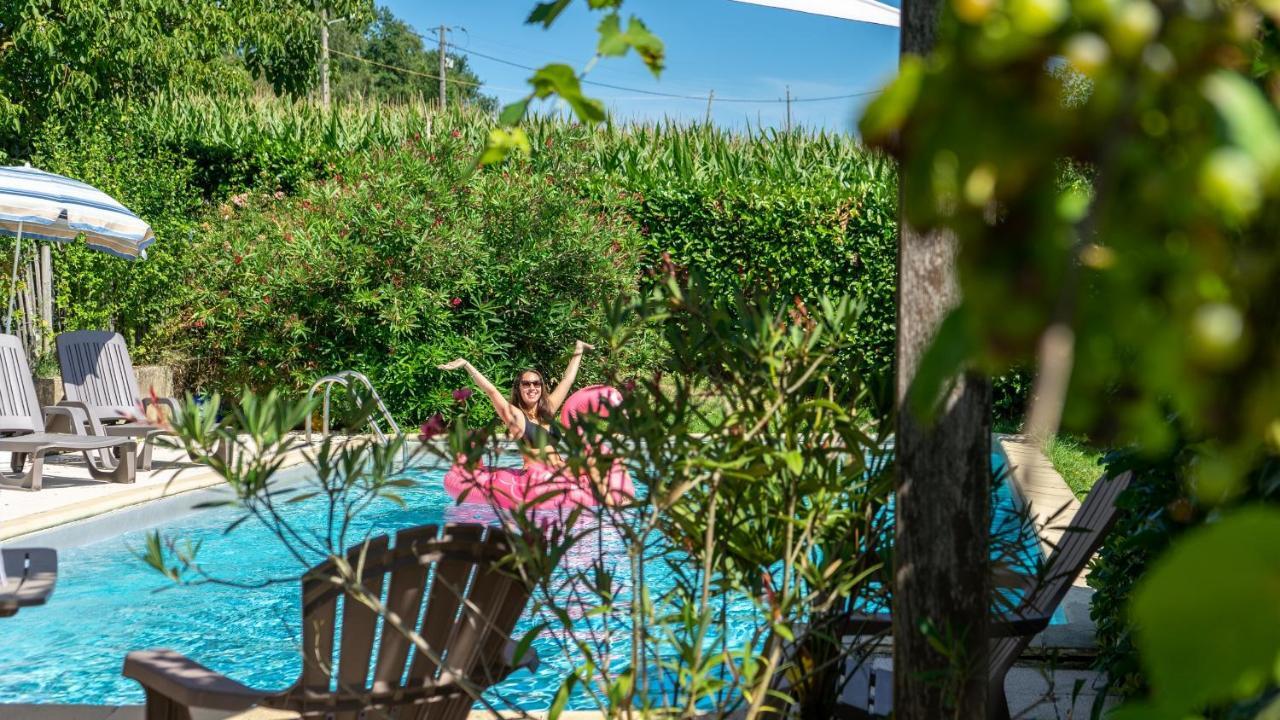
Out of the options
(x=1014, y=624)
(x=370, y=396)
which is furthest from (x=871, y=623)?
(x=370, y=396)

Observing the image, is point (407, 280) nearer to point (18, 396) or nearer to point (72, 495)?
point (18, 396)

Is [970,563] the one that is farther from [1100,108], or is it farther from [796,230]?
[796,230]

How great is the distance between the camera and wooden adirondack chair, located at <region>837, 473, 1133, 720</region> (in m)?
3.05

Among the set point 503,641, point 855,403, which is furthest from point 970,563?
point 503,641

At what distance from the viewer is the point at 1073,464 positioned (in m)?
10.1

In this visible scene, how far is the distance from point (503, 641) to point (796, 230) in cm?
1147

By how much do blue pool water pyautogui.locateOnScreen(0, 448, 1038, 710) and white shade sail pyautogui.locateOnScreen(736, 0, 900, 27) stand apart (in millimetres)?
2269

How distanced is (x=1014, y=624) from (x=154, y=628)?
5718mm

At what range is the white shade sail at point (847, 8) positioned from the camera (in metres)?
4.26

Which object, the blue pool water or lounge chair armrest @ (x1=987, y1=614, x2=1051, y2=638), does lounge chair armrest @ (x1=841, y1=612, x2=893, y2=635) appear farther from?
the blue pool water

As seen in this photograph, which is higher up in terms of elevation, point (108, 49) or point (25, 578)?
point (108, 49)

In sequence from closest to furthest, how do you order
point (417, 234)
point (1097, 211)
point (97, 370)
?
point (1097, 211) < point (97, 370) < point (417, 234)

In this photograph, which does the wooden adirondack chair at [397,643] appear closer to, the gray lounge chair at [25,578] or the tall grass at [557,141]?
the gray lounge chair at [25,578]

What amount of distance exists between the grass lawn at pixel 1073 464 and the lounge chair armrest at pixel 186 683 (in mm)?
7131
